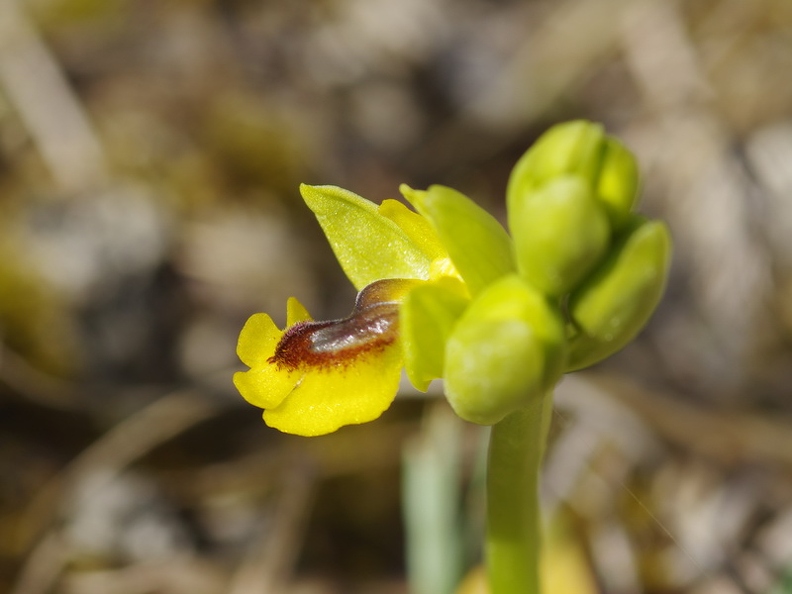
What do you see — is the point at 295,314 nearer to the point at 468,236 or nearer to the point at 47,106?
the point at 468,236

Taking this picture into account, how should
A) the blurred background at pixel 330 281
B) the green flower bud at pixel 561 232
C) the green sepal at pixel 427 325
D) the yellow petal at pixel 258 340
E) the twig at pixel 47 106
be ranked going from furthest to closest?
the twig at pixel 47 106, the blurred background at pixel 330 281, the yellow petal at pixel 258 340, the green sepal at pixel 427 325, the green flower bud at pixel 561 232

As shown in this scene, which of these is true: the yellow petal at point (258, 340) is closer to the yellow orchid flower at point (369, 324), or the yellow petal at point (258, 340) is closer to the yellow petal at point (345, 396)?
the yellow orchid flower at point (369, 324)

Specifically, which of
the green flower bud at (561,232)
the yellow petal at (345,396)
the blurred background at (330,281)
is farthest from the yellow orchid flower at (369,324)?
the blurred background at (330,281)

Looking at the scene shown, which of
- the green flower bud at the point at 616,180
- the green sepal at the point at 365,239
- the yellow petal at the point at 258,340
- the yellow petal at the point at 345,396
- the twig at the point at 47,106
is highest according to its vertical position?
the twig at the point at 47,106

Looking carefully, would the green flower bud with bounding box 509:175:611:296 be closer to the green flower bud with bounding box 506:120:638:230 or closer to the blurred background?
the green flower bud with bounding box 506:120:638:230

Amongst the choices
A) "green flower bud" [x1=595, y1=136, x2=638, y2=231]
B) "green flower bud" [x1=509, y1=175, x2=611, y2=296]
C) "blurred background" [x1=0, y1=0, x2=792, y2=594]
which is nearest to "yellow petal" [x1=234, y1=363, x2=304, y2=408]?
"green flower bud" [x1=509, y1=175, x2=611, y2=296]

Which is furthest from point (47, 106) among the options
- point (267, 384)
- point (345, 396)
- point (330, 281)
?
point (345, 396)
